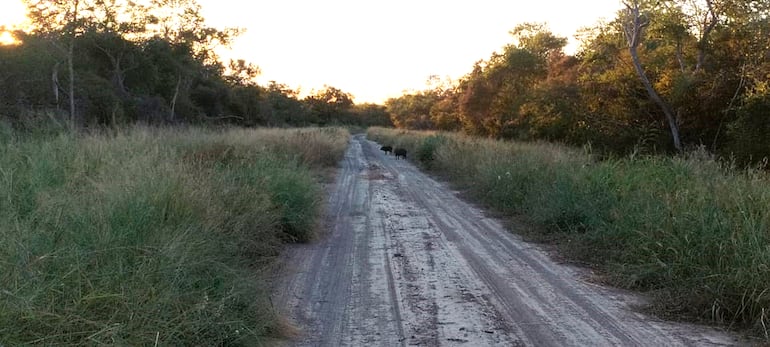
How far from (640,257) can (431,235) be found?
353cm

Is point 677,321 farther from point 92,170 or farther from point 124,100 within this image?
point 124,100

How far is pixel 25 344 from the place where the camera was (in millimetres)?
3070

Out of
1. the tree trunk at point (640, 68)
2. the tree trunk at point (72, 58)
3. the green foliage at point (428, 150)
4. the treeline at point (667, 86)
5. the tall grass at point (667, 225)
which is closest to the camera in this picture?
the tall grass at point (667, 225)

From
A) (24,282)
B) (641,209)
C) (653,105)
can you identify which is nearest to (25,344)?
(24,282)

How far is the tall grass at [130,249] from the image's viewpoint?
3.45 metres

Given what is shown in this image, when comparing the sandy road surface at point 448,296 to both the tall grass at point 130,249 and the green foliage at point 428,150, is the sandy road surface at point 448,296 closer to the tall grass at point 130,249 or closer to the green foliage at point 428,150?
the tall grass at point 130,249

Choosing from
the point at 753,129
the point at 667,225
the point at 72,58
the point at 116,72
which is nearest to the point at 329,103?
the point at 116,72

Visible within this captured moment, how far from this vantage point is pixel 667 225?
6895 mm

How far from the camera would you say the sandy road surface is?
15.7 feet

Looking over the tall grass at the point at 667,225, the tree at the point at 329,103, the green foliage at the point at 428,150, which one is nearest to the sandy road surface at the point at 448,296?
the tall grass at the point at 667,225

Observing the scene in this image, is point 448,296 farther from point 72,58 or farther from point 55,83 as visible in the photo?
point 72,58

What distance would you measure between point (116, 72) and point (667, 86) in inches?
944

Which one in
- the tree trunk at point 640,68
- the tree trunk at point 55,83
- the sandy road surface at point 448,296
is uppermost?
the tree trunk at point 640,68

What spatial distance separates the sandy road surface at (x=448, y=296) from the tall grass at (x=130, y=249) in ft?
1.99
